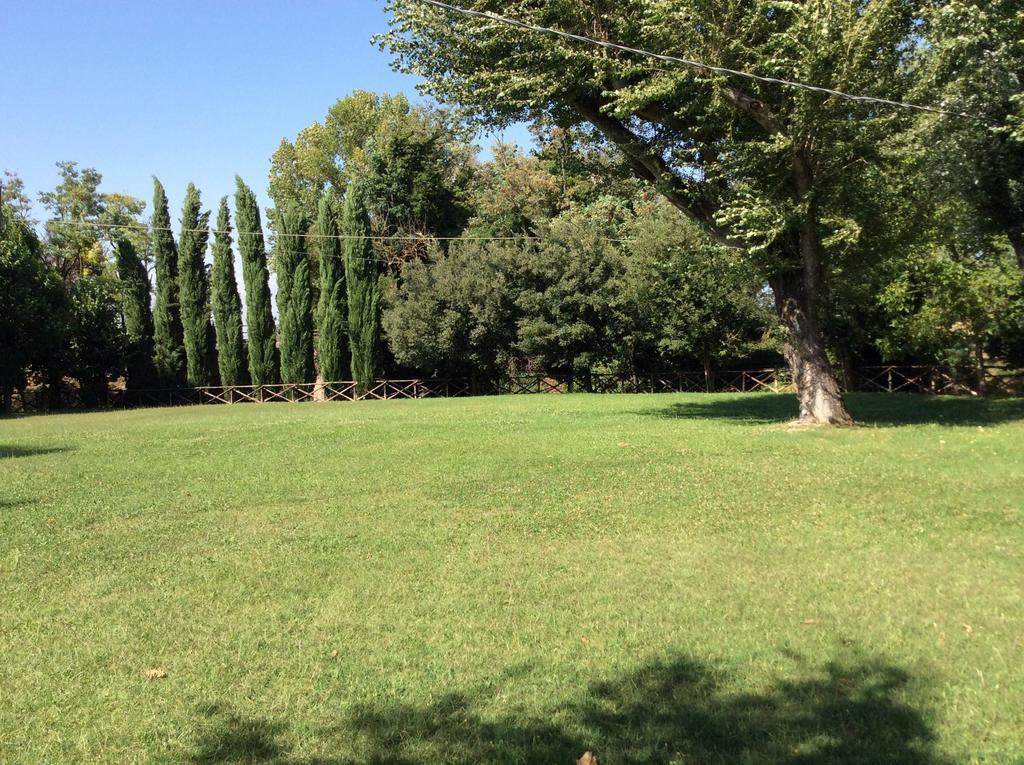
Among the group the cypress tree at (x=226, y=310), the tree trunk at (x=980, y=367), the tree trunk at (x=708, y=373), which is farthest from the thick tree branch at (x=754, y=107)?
the cypress tree at (x=226, y=310)

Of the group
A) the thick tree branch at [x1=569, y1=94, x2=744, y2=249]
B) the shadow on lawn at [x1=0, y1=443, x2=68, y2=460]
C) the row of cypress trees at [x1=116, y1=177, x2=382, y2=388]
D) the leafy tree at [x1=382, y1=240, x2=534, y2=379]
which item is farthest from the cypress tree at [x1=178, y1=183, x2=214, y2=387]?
the thick tree branch at [x1=569, y1=94, x2=744, y2=249]

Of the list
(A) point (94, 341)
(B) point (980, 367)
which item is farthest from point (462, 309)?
(B) point (980, 367)

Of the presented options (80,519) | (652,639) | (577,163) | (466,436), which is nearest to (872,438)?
(466,436)

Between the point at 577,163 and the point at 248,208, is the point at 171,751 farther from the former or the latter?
the point at 248,208

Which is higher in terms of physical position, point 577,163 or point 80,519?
point 577,163

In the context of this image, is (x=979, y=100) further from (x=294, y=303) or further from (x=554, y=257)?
(x=294, y=303)

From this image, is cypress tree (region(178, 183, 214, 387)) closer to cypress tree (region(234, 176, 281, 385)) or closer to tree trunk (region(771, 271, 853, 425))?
cypress tree (region(234, 176, 281, 385))

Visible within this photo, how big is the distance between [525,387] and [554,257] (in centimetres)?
712

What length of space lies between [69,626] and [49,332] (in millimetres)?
35648

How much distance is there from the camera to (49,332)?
34.9 meters

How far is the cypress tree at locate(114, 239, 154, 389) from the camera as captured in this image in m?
40.3

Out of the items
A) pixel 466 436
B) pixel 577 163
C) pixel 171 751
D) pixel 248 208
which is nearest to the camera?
pixel 171 751

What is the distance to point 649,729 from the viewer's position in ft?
11.1

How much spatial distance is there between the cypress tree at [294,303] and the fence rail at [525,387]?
114 centimetres
